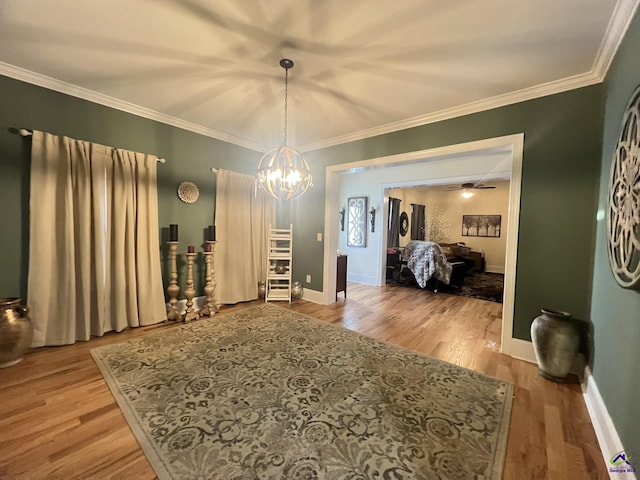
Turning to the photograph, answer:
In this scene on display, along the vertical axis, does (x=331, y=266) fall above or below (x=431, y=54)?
below

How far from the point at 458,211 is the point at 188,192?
8.31 meters

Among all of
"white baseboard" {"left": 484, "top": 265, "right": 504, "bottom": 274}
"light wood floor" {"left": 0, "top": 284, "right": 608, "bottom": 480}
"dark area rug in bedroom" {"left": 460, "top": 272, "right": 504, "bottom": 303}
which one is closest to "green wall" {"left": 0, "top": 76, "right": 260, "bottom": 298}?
"light wood floor" {"left": 0, "top": 284, "right": 608, "bottom": 480}

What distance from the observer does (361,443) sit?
56.7 inches

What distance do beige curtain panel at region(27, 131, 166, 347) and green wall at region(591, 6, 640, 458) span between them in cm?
403

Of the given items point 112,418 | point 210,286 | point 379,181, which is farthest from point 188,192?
point 379,181

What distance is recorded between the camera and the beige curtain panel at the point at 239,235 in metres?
3.85

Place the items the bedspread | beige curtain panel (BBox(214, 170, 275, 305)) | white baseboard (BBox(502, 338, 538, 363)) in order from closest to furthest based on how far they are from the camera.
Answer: white baseboard (BBox(502, 338, 538, 363)), beige curtain panel (BBox(214, 170, 275, 305)), the bedspread

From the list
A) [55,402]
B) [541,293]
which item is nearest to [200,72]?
[55,402]

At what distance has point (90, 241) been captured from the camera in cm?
270

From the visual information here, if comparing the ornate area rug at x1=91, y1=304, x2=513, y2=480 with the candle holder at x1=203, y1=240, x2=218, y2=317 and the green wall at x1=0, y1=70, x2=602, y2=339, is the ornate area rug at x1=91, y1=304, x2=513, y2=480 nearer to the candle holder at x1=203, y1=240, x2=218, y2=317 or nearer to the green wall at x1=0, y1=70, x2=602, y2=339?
the candle holder at x1=203, y1=240, x2=218, y2=317

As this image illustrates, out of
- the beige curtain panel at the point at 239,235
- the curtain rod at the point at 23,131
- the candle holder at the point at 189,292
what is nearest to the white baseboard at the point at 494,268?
the beige curtain panel at the point at 239,235

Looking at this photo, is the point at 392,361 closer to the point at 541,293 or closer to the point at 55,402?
the point at 541,293

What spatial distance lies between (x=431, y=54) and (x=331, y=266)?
9.70 feet

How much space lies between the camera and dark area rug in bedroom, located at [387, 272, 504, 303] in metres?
4.96
